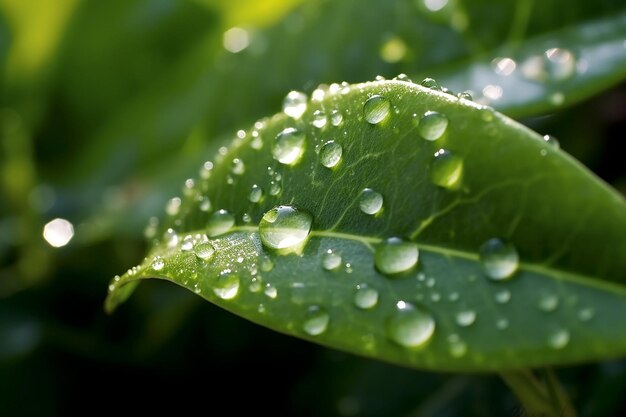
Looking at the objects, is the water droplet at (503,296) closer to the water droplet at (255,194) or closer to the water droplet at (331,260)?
the water droplet at (331,260)

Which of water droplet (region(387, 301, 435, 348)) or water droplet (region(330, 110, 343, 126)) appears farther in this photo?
water droplet (region(330, 110, 343, 126))

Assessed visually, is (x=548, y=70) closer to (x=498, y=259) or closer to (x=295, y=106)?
(x=295, y=106)

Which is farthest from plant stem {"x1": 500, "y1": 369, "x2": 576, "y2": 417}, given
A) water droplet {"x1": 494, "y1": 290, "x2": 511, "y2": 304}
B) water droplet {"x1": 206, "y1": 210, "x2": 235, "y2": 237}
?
water droplet {"x1": 206, "y1": 210, "x2": 235, "y2": 237}

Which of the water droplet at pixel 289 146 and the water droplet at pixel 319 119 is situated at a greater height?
the water droplet at pixel 319 119

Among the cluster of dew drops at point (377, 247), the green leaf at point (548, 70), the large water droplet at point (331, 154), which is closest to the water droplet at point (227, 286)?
the cluster of dew drops at point (377, 247)

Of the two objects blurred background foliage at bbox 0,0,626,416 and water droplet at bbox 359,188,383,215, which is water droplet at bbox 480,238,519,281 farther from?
blurred background foliage at bbox 0,0,626,416

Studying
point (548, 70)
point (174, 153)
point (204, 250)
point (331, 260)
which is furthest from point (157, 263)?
point (174, 153)

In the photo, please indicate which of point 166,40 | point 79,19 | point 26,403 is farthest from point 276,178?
point 79,19

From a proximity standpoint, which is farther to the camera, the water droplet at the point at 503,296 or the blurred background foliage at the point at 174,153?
the blurred background foliage at the point at 174,153
